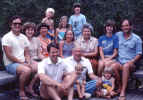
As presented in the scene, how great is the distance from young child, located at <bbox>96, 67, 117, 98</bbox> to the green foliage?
349cm

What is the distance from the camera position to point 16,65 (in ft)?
16.2

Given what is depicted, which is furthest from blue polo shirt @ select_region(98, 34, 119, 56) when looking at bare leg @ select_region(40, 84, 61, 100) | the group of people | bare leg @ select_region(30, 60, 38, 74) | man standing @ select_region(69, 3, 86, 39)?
bare leg @ select_region(40, 84, 61, 100)

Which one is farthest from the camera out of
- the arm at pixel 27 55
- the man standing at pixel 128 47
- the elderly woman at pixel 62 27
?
the elderly woman at pixel 62 27

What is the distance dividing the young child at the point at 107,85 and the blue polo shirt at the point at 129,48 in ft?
1.32

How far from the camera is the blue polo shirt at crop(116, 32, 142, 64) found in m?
5.36

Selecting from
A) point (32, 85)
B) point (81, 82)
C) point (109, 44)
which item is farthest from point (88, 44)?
point (32, 85)

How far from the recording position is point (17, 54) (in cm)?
511

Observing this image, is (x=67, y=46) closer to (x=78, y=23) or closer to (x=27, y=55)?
(x=27, y=55)

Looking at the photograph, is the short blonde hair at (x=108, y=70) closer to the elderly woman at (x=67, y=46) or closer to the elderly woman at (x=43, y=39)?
the elderly woman at (x=67, y=46)

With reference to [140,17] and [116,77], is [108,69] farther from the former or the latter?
[140,17]

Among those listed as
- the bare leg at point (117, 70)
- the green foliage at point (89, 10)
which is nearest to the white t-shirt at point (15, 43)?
the bare leg at point (117, 70)

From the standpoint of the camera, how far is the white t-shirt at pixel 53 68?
4586mm

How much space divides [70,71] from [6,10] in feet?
17.9

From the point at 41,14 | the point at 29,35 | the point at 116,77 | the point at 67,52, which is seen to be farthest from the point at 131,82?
the point at 41,14
